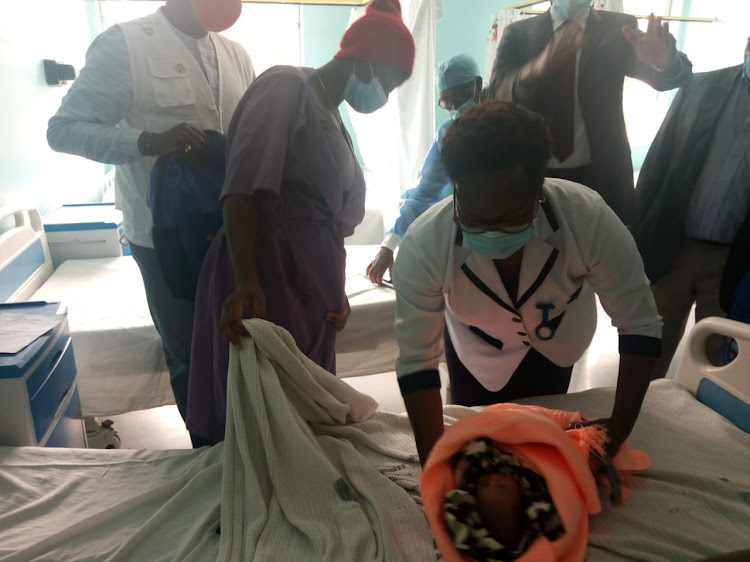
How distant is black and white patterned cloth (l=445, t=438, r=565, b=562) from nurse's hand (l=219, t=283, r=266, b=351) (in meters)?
0.56

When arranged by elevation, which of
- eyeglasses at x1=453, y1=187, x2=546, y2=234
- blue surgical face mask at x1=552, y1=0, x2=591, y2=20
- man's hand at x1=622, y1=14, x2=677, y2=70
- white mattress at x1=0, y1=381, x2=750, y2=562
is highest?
blue surgical face mask at x1=552, y1=0, x2=591, y2=20

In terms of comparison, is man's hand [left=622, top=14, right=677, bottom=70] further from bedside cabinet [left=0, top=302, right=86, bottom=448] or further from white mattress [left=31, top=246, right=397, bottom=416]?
bedside cabinet [left=0, top=302, right=86, bottom=448]

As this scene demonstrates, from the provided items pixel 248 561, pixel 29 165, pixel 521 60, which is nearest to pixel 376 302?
pixel 521 60

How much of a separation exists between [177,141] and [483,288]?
2.94ft

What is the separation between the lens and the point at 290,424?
119 centimetres

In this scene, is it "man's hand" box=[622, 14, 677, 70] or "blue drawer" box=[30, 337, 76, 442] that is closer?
"blue drawer" box=[30, 337, 76, 442]

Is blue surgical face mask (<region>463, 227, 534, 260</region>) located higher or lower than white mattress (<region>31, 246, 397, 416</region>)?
higher

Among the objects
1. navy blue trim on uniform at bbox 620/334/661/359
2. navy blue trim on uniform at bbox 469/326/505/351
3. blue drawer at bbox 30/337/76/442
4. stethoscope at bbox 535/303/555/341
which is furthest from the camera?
blue drawer at bbox 30/337/76/442

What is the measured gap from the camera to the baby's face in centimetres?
92

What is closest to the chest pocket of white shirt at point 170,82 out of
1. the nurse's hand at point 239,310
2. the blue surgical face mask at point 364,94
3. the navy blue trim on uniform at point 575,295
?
the blue surgical face mask at point 364,94

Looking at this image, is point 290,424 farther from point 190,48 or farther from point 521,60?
point 521,60

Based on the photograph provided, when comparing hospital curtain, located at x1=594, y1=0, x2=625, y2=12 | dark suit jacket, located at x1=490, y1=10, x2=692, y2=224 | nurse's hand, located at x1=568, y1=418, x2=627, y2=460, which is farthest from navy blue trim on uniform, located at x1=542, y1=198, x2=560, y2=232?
hospital curtain, located at x1=594, y1=0, x2=625, y2=12

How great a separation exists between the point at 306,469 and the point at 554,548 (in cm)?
53

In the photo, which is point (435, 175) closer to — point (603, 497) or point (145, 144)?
point (145, 144)
